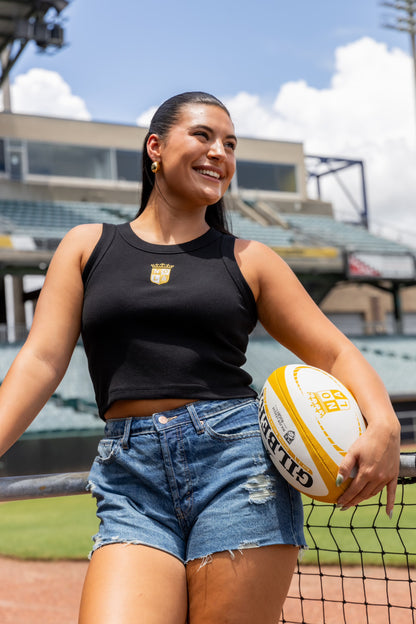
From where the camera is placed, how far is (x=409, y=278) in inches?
1010

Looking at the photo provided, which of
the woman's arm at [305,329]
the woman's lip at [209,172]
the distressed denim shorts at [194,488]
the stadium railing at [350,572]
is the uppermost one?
the woman's lip at [209,172]

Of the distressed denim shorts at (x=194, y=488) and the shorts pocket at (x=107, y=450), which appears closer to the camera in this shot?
the distressed denim shorts at (x=194, y=488)

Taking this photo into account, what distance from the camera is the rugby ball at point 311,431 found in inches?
76.5

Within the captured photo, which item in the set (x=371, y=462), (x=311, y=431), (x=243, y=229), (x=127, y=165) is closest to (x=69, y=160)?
(x=127, y=165)

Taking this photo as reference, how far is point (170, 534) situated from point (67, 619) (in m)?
4.94

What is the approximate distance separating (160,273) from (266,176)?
29132 mm

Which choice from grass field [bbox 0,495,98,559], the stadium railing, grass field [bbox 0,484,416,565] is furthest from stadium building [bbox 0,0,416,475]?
the stadium railing

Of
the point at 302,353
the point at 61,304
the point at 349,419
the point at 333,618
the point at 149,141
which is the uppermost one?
the point at 149,141

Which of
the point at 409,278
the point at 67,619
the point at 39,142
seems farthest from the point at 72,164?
the point at 67,619

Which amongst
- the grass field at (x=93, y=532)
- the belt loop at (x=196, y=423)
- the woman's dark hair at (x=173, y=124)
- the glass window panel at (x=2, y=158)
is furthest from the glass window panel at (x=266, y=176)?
the belt loop at (x=196, y=423)

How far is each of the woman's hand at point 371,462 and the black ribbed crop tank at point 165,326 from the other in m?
0.38

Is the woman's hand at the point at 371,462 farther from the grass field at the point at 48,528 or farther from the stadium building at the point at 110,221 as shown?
the stadium building at the point at 110,221

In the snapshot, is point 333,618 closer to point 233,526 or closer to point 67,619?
point 67,619

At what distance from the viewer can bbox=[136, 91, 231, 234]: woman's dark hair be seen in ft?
7.47
